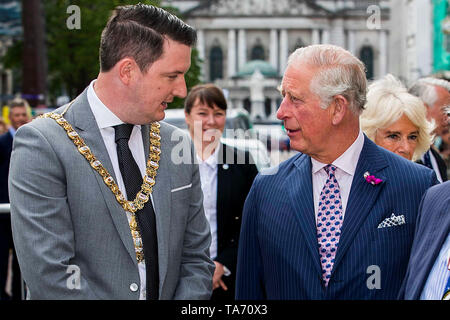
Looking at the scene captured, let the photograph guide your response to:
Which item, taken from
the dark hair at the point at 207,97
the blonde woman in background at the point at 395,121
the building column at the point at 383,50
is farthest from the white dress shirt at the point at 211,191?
the building column at the point at 383,50

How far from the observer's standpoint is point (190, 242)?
107 inches

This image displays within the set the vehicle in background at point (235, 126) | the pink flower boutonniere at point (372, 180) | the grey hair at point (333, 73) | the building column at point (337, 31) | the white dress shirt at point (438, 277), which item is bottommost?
the vehicle in background at point (235, 126)

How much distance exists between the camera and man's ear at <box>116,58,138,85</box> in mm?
2449

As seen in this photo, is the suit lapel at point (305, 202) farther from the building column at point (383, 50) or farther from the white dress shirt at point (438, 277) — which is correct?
the building column at point (383, 50)

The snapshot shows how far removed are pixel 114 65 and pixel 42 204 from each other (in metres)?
0.54

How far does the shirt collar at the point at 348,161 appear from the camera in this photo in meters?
2.88

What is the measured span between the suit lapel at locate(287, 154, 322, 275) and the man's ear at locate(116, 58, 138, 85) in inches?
32.7

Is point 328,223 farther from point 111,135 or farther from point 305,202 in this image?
point 111,135

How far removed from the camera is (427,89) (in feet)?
17.0

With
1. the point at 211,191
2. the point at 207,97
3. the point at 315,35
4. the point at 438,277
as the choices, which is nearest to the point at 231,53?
the point at 315,35

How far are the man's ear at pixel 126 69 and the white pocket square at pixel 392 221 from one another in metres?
1.10
